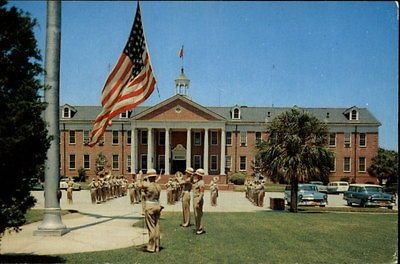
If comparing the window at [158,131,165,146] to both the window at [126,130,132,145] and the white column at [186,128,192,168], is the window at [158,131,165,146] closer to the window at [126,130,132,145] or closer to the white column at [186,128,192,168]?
the window at [126,130,132,145]

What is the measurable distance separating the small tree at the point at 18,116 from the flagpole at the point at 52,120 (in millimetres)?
4627

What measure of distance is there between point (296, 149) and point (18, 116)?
16.9 metres

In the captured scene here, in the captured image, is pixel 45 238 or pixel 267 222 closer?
pixel 45 238

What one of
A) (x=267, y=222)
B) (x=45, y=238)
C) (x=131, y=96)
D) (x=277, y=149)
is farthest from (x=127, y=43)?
(x=277, y=149)

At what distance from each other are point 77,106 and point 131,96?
A: 5683 cm

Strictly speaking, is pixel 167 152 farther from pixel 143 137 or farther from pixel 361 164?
pixel 361 164

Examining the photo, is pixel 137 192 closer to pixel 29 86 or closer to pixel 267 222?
pixel 267 222

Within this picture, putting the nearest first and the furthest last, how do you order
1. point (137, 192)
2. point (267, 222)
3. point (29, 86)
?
point (29, 86)
point (267, 222)
point (137, 192)

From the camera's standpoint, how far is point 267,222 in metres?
16.9

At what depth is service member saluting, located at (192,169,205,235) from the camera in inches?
529

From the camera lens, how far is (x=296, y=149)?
22094mm

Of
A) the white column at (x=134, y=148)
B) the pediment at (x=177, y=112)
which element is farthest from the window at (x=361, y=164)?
the white column at (x=134, y=148)

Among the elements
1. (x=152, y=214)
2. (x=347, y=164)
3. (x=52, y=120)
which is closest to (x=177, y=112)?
(x=347, y=164)

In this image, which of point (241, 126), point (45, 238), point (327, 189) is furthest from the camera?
point (241, 126)
